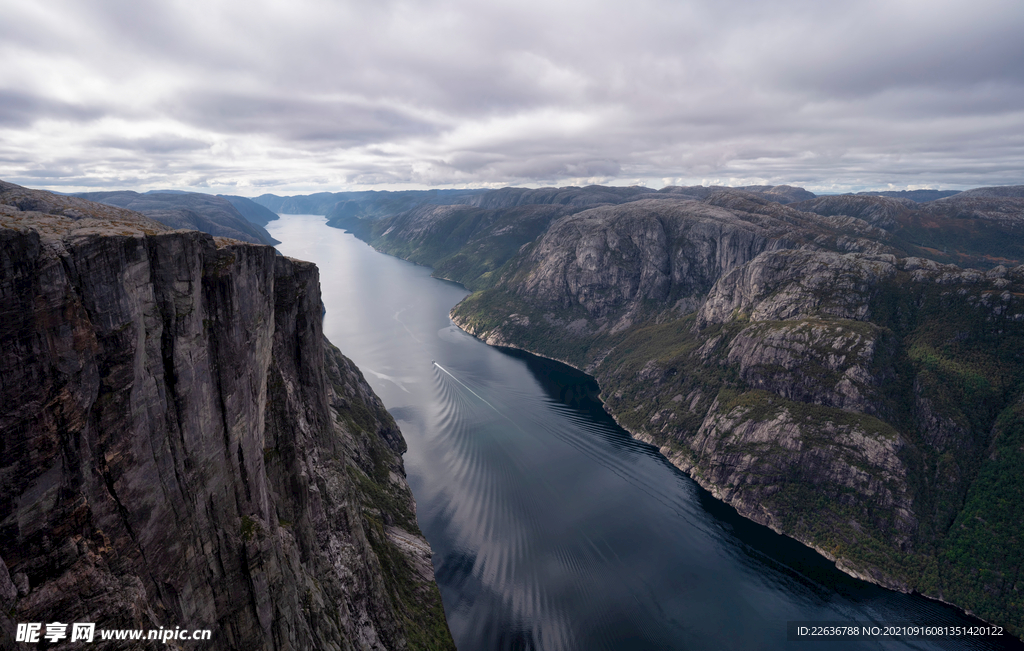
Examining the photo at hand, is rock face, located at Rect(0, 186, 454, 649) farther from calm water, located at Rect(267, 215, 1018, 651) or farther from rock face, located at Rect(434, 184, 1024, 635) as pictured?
rock face, located at Rect(434, 184, 1024, 635)

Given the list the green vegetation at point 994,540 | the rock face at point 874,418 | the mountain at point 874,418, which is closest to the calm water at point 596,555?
the green vegetation at point 994,540

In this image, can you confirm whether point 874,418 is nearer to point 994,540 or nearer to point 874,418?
point 874,418

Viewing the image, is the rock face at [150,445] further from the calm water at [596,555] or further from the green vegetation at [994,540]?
the green vegetation at [994,540]

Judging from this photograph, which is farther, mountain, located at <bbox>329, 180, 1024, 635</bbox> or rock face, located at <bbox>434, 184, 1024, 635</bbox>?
rock face, located at <bbox>434, 184, 1024, 635</bbox>

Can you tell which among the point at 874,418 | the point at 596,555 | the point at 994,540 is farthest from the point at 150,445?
the point at 874,418

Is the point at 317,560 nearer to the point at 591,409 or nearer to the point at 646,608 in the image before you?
the point at 646,608

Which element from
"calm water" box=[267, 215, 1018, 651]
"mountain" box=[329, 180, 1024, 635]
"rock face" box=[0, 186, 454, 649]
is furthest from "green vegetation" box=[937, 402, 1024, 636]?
"rock face" box=[0, 186, 454, 649]

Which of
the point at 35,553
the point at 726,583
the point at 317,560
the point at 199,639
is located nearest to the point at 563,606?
the point at 726,583
